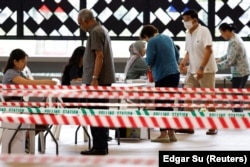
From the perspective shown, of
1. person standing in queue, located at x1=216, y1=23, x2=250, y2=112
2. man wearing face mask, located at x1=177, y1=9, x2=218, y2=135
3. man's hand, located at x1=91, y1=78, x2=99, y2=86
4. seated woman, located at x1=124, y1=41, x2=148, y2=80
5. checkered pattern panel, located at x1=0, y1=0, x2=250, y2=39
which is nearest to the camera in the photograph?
man's hand, located at x1=91, y1=78, x2=99, y2=86

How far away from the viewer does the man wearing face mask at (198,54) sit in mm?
7090

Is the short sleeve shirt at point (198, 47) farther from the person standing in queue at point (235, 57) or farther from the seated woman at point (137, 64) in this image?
the person standing in queue at point (235, 57)

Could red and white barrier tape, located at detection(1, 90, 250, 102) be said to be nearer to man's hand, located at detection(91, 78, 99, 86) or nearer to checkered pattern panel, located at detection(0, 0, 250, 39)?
man's hand, located at detection(91, 78, 99, 86)

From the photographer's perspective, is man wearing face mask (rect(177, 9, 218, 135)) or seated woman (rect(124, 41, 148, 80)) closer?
man wearing face mask (rect(177, 9, 218, 135))

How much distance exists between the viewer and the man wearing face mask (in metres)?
7.09

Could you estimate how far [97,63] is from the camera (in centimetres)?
564

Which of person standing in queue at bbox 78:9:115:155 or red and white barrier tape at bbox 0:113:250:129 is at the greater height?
person standing in queue at bbox 78:9:115:155

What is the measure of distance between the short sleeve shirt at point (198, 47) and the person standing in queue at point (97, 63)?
5.43 ft

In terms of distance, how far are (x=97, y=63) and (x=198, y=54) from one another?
1872mm

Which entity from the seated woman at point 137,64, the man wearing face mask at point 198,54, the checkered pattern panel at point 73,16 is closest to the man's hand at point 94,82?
the man wearing face mask at point 198,54

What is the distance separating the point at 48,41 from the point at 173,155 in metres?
7.23

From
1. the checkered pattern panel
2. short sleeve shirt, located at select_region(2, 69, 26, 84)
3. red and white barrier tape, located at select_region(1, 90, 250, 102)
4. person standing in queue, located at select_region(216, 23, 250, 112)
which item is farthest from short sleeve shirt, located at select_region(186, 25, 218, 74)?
the checkered pattern panel

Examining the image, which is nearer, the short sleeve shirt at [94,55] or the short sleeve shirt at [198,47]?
the short sleeve shirt at [94,55]

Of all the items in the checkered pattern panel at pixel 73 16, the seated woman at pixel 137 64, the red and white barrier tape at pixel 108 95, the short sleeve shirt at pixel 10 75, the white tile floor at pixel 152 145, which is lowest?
the white tile floor at pixel 152 145
